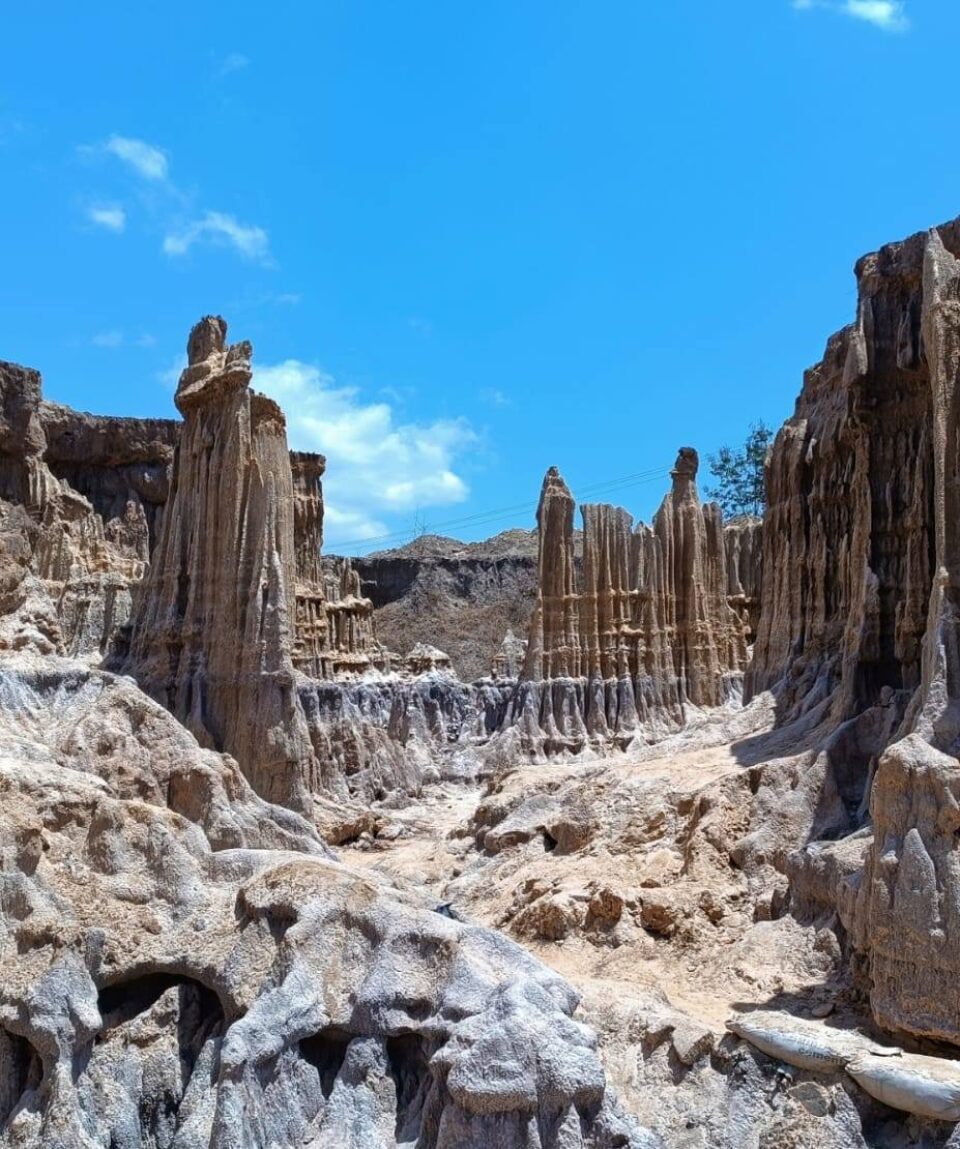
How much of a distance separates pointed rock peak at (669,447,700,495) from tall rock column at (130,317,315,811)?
14.4m

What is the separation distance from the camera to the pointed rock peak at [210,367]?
71.1ft

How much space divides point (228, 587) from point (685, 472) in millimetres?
16726

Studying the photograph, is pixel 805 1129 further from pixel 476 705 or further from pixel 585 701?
pixel 476 705

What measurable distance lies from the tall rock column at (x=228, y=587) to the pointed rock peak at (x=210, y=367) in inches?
0.9

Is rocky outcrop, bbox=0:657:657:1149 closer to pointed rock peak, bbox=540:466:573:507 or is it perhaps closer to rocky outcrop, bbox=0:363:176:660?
rocky outcrop, bbox=0:363:176:660

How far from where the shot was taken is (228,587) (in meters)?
21.3

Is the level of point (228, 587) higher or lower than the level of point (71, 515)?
lower

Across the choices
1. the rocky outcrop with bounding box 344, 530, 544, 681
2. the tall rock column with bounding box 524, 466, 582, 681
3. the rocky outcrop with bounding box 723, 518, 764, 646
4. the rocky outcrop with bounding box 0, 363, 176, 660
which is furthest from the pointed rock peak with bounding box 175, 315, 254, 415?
the rocky outcrop with bounding box 344, 530, 544, 681

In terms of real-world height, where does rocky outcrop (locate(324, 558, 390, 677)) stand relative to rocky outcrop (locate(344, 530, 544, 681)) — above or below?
below

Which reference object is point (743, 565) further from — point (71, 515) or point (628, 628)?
point (71, 515)

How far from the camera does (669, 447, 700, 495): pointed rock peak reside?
3378 cm

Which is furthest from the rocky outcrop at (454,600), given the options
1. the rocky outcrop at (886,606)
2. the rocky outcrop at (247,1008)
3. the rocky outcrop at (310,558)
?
the rocky outcrop at (247,1008)

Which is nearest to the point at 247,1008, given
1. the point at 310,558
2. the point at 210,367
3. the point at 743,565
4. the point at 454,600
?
the point at 210,367

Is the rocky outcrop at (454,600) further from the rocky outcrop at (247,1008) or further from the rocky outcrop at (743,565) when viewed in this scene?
the rocky outcrop at (247,1008)
